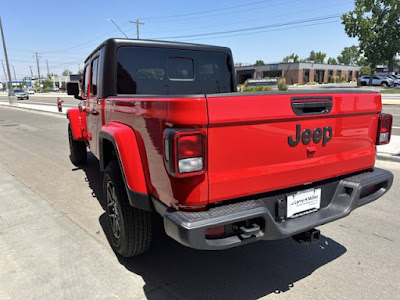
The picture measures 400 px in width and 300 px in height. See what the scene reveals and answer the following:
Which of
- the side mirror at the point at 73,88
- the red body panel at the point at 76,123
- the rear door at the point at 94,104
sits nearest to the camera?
the rear door at the point at 94,104

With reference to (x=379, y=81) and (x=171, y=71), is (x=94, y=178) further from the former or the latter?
(x=379, y=81)

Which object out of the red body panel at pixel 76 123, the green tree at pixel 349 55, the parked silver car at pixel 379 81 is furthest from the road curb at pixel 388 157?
the green tree at pixel 349 55

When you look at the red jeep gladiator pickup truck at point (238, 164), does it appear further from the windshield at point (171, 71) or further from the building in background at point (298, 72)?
the building in background at point (298, 72)

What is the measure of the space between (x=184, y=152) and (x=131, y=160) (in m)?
0.71

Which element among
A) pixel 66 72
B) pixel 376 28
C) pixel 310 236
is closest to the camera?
pixel 310 236

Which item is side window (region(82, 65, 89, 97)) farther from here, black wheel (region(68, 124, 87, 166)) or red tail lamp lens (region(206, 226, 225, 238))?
red tail lamp lens (region(206, 226, 225, 238))

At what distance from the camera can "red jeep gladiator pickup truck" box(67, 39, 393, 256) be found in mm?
2037

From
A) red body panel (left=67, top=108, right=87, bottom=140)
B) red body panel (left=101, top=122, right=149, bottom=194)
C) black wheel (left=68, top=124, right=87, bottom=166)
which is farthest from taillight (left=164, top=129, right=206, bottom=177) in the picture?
black wheel (left=68, top=124, right=87, bottom=166)

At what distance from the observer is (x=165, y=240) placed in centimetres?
355

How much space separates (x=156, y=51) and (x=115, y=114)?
1.23 m

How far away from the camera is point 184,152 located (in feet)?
6.52

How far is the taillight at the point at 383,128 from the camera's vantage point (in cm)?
298

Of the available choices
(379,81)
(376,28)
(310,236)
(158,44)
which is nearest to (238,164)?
(310,236)

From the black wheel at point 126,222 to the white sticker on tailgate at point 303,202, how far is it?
1.23 m
